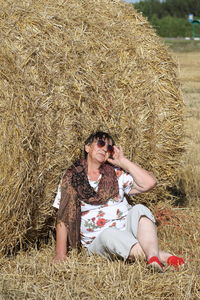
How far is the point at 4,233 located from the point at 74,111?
3.51 ft

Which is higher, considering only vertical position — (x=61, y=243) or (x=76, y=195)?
(x=76, y=195)

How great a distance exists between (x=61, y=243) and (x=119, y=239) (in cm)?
43

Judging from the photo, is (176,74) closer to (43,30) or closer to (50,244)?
(43,30)

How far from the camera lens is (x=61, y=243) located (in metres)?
4.86

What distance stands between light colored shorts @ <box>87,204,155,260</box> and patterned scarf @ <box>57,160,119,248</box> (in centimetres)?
18

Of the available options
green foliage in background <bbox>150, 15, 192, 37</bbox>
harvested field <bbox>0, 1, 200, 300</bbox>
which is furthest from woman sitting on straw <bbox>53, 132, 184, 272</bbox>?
green foliage in background <bbox>150, 15, 192, 37</bbox>

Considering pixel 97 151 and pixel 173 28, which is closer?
pixel 97 151

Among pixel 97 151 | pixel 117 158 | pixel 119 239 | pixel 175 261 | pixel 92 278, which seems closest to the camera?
pixel 92 278

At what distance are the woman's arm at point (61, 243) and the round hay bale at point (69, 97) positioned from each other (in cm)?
20

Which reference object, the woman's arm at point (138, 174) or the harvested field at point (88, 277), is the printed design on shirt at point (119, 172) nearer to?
the woman's arm at point (138, 174)

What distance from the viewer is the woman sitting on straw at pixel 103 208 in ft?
15.7

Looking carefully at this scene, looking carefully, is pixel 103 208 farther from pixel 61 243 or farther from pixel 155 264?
pixel 155 264

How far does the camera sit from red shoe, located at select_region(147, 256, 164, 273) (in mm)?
4429

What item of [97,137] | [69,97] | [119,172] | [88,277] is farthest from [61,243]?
[69,97]
